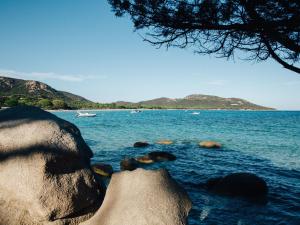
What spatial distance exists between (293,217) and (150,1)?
8.39 metres

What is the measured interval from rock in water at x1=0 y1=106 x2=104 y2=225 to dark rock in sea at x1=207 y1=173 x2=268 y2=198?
750 cm

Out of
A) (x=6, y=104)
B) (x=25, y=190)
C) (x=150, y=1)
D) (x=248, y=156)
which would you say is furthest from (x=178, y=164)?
(x=6, y=104)

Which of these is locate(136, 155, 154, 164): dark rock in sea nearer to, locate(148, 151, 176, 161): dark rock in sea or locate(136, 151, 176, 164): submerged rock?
locate(136, 151, 176, 164): submerged rock

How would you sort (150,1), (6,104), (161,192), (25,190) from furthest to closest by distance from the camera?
(6,104) → (150,1) → (25,190) → (161,192)

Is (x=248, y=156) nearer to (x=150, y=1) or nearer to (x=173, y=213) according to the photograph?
(x=150, y=1)

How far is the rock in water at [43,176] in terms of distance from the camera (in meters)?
4.18

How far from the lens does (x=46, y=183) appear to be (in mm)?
4227

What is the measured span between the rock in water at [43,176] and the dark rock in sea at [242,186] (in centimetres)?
750

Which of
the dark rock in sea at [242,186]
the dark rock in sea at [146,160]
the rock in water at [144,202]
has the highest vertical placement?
the rock in water at [144,202]

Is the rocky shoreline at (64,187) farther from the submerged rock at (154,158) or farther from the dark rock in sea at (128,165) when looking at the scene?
the submerged rock at (154,158)

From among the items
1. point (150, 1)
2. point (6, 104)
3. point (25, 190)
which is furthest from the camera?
point (6, 104)

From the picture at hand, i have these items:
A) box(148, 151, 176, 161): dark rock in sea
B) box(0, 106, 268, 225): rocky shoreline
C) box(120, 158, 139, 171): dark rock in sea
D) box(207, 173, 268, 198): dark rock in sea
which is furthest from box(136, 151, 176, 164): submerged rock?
box(0, 106, 268, 225): rocky shoreline

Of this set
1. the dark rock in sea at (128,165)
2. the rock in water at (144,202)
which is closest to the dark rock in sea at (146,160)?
the dark rock in sea at (128,165)

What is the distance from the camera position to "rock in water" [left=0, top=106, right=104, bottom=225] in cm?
418
